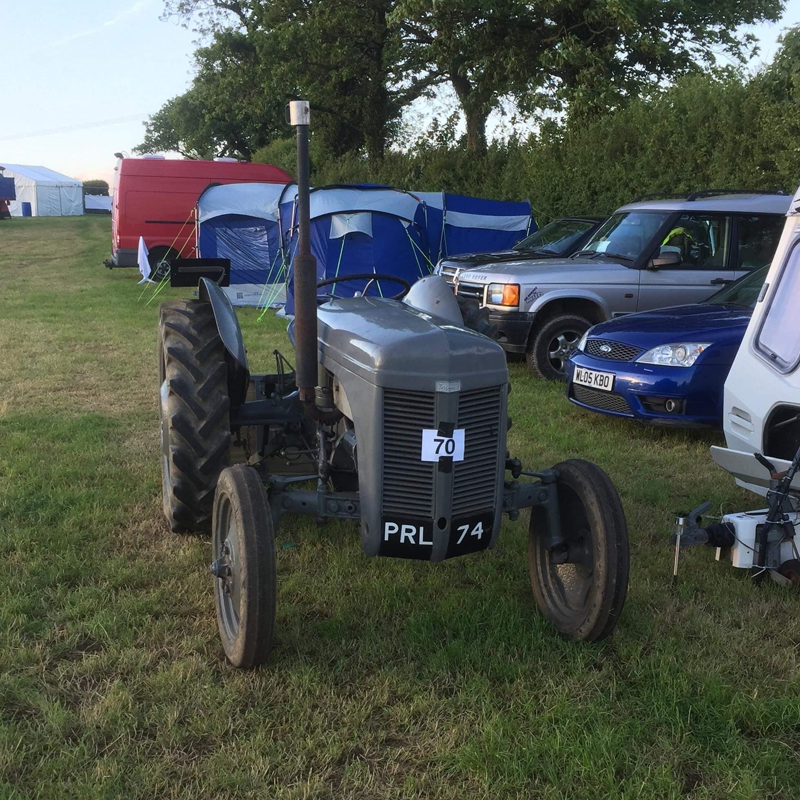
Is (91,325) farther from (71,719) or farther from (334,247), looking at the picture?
(71,719)

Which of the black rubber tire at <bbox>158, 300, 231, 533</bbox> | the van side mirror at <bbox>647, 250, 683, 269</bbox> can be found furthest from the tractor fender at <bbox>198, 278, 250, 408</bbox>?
the van side mirror at <bbox>647, 250, 683, 269</bbox>

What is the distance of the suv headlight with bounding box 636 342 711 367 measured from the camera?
5.86m

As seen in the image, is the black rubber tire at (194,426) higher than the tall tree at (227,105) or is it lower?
lower

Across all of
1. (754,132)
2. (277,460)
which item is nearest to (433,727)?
(277,460)

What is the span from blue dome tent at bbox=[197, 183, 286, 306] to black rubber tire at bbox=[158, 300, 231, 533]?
1054 cm

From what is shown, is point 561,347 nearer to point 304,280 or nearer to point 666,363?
point 666,363

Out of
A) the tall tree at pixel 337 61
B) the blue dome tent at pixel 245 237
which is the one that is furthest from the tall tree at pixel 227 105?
the blue dome tent at pixel 245 237

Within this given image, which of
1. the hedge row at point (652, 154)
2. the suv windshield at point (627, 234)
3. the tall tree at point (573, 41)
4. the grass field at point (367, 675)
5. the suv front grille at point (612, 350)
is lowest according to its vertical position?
the grass field at point (367, 675)

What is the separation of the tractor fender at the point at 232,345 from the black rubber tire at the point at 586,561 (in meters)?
1.53

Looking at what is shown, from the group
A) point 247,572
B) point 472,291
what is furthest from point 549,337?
point 247,572

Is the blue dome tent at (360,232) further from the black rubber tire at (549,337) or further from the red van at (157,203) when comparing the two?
the red van at (157,203)

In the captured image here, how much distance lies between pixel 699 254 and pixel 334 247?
249 inches

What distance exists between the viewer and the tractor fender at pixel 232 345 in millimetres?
3828

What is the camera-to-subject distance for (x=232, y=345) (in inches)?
150
